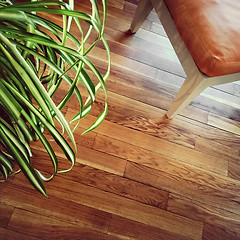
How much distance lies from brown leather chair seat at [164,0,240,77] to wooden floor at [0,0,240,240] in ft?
1.44

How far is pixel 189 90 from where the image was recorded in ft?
3.32

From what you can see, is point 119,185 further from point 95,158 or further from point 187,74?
point 187,74

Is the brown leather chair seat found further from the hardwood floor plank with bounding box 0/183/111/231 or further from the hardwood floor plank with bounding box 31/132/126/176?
the hardwood floor plank with bounding box 0/183/111/231

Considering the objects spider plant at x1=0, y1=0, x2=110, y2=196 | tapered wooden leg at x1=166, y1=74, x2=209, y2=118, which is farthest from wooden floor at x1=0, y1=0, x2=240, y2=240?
spider plant at x1=0, y1=0, x2=110, y2=196

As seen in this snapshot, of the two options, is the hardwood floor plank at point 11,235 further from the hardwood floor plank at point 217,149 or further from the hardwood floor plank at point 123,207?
the hardwood floor plank at point 217,149

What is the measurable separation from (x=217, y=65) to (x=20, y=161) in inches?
28.3

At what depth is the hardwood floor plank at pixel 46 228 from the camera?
2.88ft

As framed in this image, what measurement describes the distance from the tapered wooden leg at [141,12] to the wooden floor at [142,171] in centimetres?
8

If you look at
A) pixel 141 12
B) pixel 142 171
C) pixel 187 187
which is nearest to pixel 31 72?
pixel 142 171

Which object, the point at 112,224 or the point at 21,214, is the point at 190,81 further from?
the point at 21,214

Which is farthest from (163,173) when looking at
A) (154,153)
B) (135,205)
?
(135,205)

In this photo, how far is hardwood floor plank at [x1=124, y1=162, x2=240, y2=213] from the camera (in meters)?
1.07

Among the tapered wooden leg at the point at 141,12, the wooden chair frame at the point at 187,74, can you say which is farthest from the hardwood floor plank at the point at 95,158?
the tapered wooden leg at the point at 141,12

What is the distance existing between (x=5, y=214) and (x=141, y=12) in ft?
3.95
